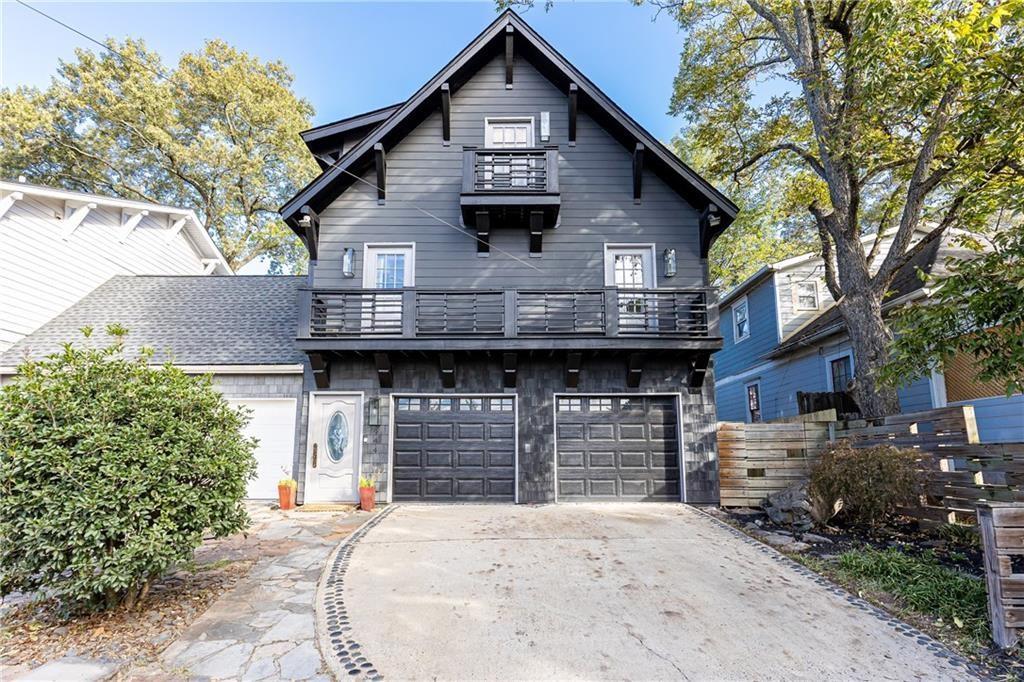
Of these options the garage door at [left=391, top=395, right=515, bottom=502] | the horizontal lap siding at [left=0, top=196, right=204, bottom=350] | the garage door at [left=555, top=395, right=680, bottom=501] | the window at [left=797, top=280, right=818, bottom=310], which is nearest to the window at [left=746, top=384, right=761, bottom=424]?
the window at [left=797, top=280, right=818, bottom=310]

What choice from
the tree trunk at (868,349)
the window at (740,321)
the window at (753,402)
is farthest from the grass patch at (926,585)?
the window at (740,321)

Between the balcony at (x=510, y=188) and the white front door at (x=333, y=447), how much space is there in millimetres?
4601

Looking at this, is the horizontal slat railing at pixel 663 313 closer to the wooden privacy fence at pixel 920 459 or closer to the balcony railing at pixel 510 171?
the wooden privacy fence at pixel 920 459

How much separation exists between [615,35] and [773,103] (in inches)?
167

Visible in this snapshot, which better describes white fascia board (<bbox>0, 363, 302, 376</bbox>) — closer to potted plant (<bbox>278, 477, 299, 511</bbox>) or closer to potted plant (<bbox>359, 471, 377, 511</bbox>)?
potted plant (<bbox>278, 477, 299, 511</bbox>)

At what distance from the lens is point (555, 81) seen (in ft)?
34.6

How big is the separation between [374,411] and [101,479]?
18.0 feet

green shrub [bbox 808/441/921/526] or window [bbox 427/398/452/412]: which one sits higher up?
window [bbox 427/398/452/412]

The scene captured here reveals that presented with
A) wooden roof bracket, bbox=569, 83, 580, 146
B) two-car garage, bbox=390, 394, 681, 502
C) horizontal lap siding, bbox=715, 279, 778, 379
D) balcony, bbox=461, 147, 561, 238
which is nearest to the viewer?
two-car garage, bbox=390, 394, 681, 502

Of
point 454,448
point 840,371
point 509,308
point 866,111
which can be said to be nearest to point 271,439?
point 454,448

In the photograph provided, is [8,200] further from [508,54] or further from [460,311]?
[508,54]

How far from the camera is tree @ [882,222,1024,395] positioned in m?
4.36

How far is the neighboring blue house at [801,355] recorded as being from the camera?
8.57 meters

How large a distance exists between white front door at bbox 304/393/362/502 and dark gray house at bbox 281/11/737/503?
0.09ft
